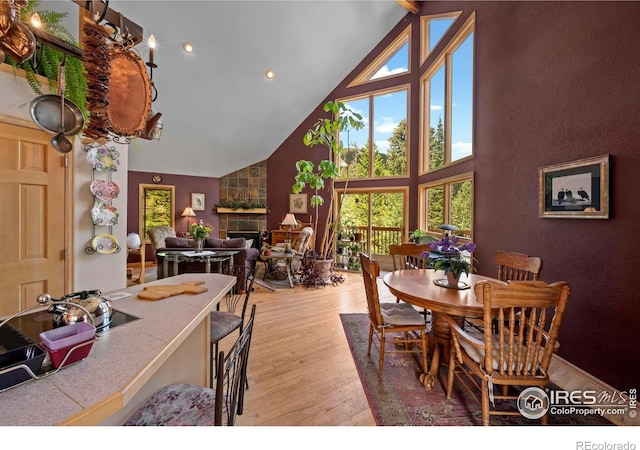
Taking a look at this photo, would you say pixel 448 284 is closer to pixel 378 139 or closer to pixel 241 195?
pixel 378 139

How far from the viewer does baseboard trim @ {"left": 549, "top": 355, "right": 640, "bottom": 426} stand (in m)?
1.71

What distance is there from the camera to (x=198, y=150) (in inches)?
264

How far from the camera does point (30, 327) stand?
106 centimetres

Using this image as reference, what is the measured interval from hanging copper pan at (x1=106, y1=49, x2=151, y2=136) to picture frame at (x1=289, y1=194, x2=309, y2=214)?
6.27 meters

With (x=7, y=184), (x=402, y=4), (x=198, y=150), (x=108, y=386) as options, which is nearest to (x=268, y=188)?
(x=198, y=150)

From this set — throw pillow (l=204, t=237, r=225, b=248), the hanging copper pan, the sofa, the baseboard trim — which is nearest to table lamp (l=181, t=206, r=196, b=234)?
the sofa

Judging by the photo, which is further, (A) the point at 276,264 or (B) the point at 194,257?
(A) the point at 276,264

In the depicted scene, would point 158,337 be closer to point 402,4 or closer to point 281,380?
point 281,380

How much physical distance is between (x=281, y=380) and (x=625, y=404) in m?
2.31

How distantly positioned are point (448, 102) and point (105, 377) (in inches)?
210

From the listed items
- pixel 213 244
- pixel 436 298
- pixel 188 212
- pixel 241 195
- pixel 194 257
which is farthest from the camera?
pixel 241 195

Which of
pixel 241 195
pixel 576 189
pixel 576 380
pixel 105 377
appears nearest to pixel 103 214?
pixel 105 377

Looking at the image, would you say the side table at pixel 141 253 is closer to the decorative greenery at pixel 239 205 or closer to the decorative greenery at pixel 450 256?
the decorative greenery at pixel 239 205

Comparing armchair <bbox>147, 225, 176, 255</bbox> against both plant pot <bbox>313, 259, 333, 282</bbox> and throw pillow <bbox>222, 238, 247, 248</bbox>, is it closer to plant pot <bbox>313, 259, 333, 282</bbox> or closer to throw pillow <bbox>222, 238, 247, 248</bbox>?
throw pillow <bbox>222, 238, 247, 248</bbox>
